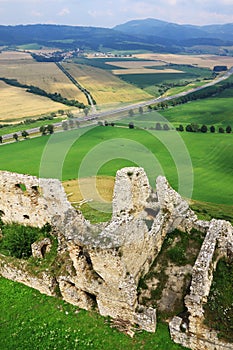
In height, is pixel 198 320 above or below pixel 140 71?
below

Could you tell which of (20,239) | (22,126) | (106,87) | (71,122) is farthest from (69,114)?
(20,239)

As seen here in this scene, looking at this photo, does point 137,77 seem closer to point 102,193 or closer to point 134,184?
point 102,193

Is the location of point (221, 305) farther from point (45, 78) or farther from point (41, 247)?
point (45, 78)

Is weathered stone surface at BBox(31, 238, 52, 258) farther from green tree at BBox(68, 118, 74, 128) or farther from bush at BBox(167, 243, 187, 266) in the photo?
green tree at BBox(68, 118, 74, 128)

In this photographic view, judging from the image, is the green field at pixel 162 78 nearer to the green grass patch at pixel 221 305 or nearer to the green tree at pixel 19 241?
the green tree at pixel 19 241

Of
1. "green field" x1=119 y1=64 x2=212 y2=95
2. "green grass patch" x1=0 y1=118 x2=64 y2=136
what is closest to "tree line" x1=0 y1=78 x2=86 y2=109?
"green grass patch" x1=0 y1=118 x2=64 y2=136

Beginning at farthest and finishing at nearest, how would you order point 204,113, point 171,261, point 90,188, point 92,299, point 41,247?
1. point 204,113
2. point 90,188
3. point 41,247
4. point 171,261
5. point 92,299
